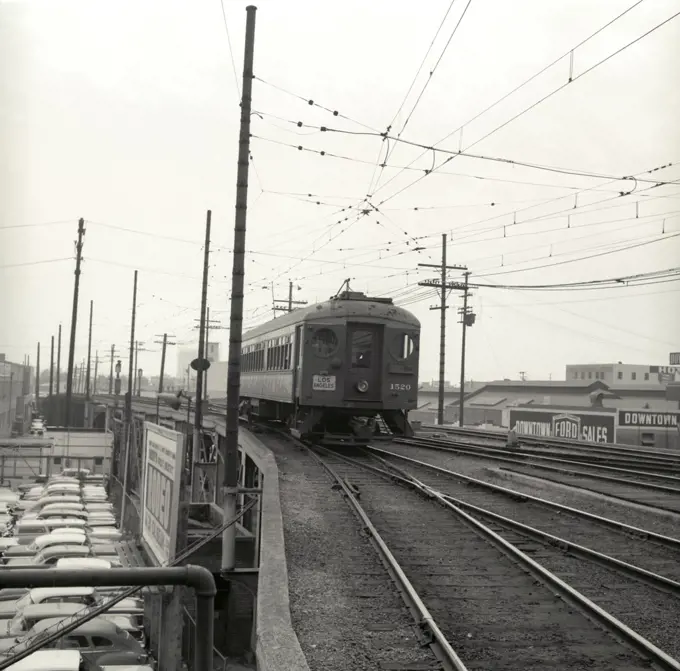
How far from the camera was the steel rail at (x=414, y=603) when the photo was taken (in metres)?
5.12

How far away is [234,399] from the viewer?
36.6ft

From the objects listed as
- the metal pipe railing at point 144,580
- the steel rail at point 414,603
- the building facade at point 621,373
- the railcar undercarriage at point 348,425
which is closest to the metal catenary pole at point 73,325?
the railcar undercarriage at point 348,425

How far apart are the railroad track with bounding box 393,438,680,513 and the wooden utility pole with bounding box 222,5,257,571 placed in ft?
19.4

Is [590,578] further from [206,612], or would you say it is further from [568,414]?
[568,414]

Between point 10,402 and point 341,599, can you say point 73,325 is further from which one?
point 341,599

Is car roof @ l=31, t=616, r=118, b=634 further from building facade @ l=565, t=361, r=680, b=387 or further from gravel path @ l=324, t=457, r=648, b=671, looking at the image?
building facade @ l=565, t=361, r=680, b=387

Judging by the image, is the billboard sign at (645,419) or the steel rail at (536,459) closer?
the steel rail at (536,459)

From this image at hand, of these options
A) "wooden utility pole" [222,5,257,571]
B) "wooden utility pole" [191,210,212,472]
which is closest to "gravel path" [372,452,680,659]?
"wooden utility pole" [222,5,257,571]

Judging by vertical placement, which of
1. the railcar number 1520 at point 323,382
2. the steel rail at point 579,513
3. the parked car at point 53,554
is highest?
the railcar number 1520 at point 323,382

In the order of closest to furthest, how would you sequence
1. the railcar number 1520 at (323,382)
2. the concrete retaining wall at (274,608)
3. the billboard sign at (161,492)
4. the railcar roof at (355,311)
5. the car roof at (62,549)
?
the concrete retaining wall at (274,608)
the billboard sign at (161,492)
the railcar number 1520 at (323,382)
the railcar roof at (355,311)
the car roof at (62,549)

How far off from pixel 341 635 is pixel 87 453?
39.7 meters

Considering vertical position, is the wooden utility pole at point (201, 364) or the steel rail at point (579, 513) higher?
the wooden utility pole at point (201, 364)

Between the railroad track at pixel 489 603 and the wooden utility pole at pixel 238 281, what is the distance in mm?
1919

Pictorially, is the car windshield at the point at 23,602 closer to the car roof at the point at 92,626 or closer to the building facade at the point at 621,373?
the car roof at the point at 92,626
